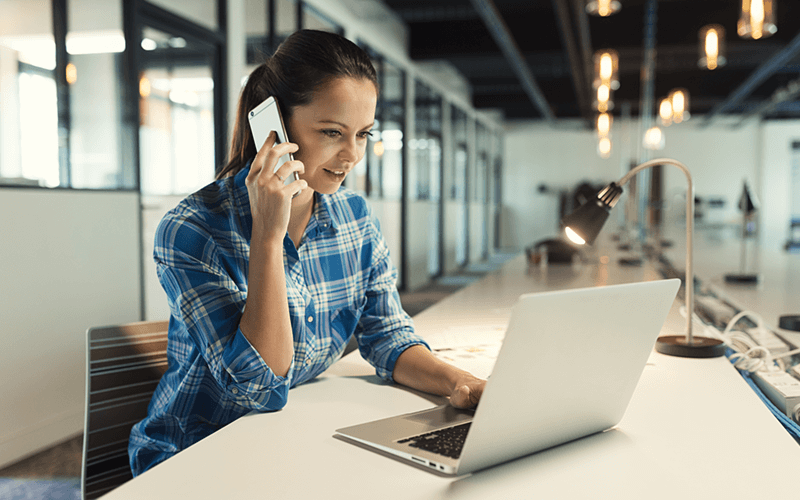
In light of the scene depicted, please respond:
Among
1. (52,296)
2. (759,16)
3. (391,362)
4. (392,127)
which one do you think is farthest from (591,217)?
(392,127)

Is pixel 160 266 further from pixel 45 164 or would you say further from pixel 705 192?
pixel 705 192

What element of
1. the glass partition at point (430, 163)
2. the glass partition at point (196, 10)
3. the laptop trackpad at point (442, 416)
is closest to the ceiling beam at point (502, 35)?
the glass partition at point (430, 163)

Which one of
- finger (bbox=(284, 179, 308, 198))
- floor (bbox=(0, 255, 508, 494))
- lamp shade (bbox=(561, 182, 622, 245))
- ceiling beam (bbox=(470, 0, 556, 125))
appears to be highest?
ceiling beam (bbox=(470, 0, 556, 125))

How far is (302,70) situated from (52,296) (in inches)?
93.4

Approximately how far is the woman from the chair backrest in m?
0.08

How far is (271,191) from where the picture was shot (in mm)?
1152

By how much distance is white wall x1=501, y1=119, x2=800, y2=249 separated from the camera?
14969 mm

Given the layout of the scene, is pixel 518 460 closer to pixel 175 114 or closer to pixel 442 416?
pixel 442 416

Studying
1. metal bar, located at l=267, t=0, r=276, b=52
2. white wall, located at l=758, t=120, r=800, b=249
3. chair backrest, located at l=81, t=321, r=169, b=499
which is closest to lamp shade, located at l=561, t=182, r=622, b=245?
chair backrest, located at l=81, t=321, r=169, b=499

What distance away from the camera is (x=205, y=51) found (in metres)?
4.24

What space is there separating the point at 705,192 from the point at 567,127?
3.66m

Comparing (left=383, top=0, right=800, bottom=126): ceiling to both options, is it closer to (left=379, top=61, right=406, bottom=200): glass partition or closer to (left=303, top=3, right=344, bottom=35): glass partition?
(left=379, top=61, right=406, bottom=200): glass partition

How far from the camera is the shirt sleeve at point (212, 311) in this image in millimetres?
1107

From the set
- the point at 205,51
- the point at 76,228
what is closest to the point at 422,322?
the point at 76,228
